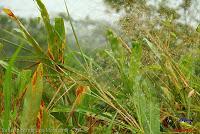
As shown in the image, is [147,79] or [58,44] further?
[147,79]

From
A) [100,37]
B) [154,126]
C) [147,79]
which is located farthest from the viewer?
[100,37]

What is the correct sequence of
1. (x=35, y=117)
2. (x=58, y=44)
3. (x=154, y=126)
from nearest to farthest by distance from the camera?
(x=35, y=117), (x=154, y=126), (x=58, y=44)

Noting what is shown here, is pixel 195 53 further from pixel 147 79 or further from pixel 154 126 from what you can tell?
pixel 154 126

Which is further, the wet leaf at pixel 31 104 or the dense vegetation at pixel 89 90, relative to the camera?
the dense vegetation at pixel 89 90

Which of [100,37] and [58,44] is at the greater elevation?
[58,44]

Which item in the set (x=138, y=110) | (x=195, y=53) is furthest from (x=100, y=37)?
(x=138, y=110)

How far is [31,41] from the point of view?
847mm

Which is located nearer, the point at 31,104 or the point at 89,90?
the point at 31,104

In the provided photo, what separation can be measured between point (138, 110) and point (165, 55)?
21 centimetres

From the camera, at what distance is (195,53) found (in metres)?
1.31

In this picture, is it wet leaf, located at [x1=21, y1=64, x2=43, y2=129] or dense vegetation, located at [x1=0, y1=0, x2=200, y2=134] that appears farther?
dense vegetation, located at [x1=0, y1=0, x2=200, y2=134]

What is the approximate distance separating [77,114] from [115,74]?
0.27 metres

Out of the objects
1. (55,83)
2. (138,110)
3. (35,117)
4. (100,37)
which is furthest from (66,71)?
(100,37)

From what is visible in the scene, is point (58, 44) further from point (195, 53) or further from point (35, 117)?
point (195, 53)
